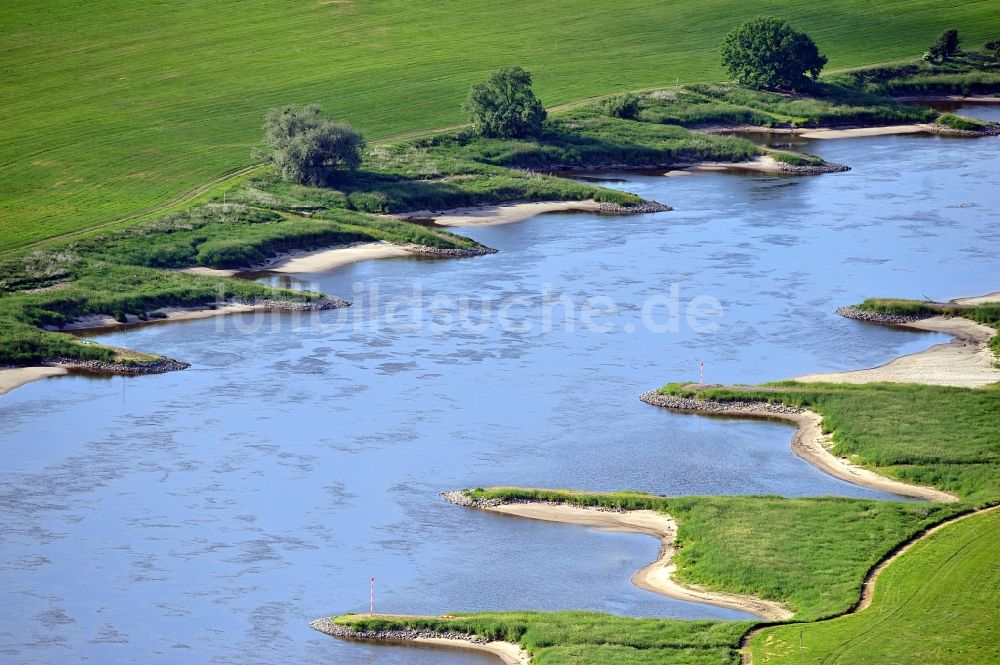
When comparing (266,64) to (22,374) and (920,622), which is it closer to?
(22,374)

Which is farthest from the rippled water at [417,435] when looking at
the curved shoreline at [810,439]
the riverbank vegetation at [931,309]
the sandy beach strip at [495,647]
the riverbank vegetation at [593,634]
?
the riverbank vegetation at [931,309]

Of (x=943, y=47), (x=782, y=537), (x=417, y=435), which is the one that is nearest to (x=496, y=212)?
(x=417, y=435)

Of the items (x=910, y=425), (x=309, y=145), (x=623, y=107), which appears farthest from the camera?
(x=623, y=107)

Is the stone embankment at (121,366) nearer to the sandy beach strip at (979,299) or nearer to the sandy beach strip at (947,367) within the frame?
the sandy beach strip at (947,367)

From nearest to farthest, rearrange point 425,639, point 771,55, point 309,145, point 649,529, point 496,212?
point 425,639
point 649,529
point 309,145
point 496,212
point 771,55

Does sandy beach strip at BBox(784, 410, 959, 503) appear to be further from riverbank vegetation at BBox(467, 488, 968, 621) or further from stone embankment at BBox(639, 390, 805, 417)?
riverbank vegetation at BBox(467, 488, 968, 621)

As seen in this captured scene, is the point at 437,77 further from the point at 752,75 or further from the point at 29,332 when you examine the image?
the point at 29,332

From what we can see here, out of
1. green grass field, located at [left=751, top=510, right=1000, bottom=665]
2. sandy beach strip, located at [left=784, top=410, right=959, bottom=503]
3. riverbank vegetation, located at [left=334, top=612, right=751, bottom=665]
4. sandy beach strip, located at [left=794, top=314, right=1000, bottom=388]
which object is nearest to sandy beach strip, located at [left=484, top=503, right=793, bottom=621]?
riverbank vegetation, located at [left=334, top=612, right=751, bottom=665]
